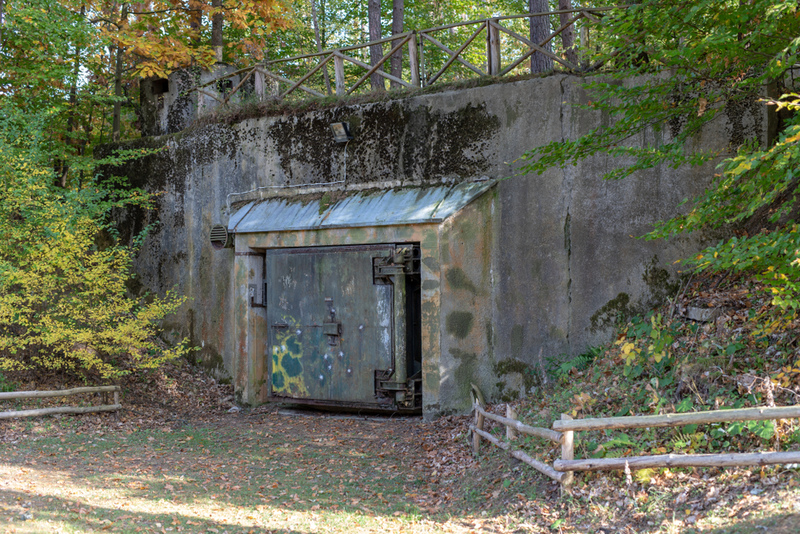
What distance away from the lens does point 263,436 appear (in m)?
7.82

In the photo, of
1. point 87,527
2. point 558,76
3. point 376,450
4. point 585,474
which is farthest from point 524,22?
point 87,527

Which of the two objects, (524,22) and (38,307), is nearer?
(38,307)

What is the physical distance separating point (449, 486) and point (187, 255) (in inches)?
256

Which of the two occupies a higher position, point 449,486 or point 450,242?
point 450,242

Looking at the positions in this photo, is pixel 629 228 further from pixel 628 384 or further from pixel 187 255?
pixel 187 255

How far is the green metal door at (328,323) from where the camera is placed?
8.34 metres

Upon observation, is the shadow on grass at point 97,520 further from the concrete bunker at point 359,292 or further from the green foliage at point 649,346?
the concrete bunker at point 359,292

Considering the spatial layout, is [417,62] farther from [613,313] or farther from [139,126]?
[139,126]

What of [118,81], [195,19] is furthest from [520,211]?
[195,19]

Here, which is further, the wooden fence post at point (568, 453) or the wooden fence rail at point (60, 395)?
the wooden fence rail at point (60, 395)

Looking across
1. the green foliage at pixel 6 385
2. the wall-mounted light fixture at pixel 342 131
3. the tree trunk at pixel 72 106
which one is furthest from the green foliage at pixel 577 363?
the tree trunk at pixel 72 106

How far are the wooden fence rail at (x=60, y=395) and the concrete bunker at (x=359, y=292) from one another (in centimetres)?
171

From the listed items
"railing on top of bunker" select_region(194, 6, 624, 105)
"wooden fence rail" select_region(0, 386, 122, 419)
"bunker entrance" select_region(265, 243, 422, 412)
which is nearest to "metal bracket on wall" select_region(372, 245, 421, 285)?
"bunker entrance" select_region(265, 243, 422, 412)

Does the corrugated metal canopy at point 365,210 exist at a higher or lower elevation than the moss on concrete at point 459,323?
higher
